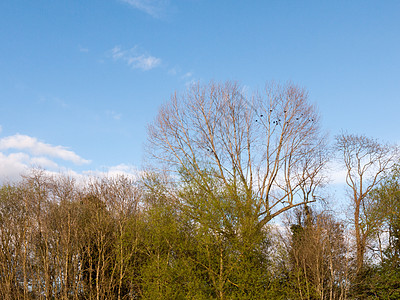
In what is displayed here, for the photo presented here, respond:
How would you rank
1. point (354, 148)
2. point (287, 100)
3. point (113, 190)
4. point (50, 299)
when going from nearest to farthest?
point (50, 299), point (287, 100), point (113, 190), point (354, 148)

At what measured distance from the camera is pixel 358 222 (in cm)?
2286

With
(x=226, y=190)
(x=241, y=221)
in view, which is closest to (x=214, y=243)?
(x=241, y=221)

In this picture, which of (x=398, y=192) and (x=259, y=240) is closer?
(x=259, y=240)

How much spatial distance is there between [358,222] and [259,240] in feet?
39.6

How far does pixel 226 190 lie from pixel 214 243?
2.25 meters

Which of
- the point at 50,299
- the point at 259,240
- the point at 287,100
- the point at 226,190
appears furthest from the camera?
the point at 287,100

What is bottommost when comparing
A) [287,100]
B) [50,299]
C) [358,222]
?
[50,299]

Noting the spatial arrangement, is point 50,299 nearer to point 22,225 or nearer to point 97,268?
point 97,268

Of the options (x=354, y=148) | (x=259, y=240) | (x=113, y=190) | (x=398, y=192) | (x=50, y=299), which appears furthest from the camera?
(x=354, y=148)

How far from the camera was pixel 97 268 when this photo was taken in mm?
18531

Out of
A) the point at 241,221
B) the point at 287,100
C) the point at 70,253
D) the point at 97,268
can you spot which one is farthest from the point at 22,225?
the point at 287,100

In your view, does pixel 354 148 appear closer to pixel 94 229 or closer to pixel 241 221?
pixel 241 221

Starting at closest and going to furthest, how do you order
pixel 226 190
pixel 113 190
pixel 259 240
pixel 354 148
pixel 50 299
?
pixel 259 240 < pixel 226 190 < pixel 50 299 < pixel 113 190 < pixel 354 148

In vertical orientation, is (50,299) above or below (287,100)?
below
